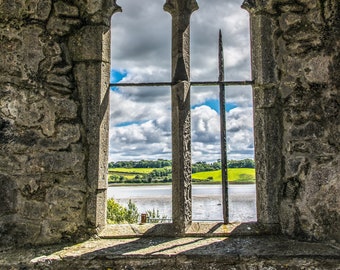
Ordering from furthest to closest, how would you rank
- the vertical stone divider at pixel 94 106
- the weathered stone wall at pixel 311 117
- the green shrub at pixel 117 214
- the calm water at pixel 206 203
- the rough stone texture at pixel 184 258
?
the calm water at pixel 206 203, the green shrub at pixel 117 214, the vertical stone divider at pixel 94 106, the weathered stone wall at pixel 311 117, the rough stone texture at pixel 184 258

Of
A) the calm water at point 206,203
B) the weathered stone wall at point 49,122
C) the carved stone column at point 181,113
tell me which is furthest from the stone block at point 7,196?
the calm water at point 206,203

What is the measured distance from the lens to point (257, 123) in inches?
117

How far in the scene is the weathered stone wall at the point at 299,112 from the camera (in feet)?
8.85

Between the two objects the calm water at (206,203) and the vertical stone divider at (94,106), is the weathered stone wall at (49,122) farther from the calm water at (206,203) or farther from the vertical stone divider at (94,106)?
the calm water at (206,203)

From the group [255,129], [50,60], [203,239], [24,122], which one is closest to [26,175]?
[24,122]

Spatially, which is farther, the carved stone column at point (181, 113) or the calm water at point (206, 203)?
the calm water at point (206, 203)

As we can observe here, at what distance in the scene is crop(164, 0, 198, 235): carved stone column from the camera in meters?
2.88

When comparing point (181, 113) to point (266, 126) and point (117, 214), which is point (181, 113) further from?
point (117, 214)

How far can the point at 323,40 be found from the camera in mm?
2811

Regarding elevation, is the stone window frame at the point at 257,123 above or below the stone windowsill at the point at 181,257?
above

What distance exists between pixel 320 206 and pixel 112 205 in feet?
34.1

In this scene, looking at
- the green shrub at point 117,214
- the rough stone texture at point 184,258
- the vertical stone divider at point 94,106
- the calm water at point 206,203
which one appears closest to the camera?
the rough stone texture at point 184,258

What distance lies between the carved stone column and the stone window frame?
22cm

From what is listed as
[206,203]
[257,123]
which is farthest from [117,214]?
[206,203]
